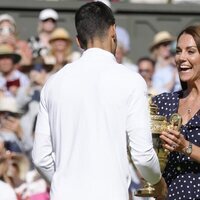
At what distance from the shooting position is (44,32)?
12.7 metres

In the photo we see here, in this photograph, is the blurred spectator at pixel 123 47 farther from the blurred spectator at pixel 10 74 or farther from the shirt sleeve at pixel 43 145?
the shirt sleeve at pixel 43 145

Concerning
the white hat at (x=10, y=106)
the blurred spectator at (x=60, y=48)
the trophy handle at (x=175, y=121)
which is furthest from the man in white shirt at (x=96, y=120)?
the blurred spectator at (x=60, y=48)

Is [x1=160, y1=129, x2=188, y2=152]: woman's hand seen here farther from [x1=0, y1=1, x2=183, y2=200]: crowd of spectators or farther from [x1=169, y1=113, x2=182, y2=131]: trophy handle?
[x1=0, y1=1, x2=183, y2=200]: crowd of spectators

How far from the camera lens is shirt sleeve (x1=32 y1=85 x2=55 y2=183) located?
547 centimetres

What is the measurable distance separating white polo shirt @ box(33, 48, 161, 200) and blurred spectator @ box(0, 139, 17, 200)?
3424 millimetres

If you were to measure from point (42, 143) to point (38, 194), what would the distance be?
14.1 ft

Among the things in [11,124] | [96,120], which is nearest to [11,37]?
[11,124]

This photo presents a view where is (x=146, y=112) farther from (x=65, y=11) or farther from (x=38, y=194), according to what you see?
(x=65, y=11)

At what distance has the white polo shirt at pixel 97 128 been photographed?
5250 millimetres

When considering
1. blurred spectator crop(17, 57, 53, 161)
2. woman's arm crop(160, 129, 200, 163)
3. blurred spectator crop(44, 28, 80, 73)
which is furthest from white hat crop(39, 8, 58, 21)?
woman's arm crop(160, 129, 200, 163)

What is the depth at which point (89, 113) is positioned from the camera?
529 cm

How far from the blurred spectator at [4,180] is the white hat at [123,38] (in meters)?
2.70

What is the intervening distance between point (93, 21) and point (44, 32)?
7.28m

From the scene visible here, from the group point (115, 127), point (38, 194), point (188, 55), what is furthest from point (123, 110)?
point (38, 194)
